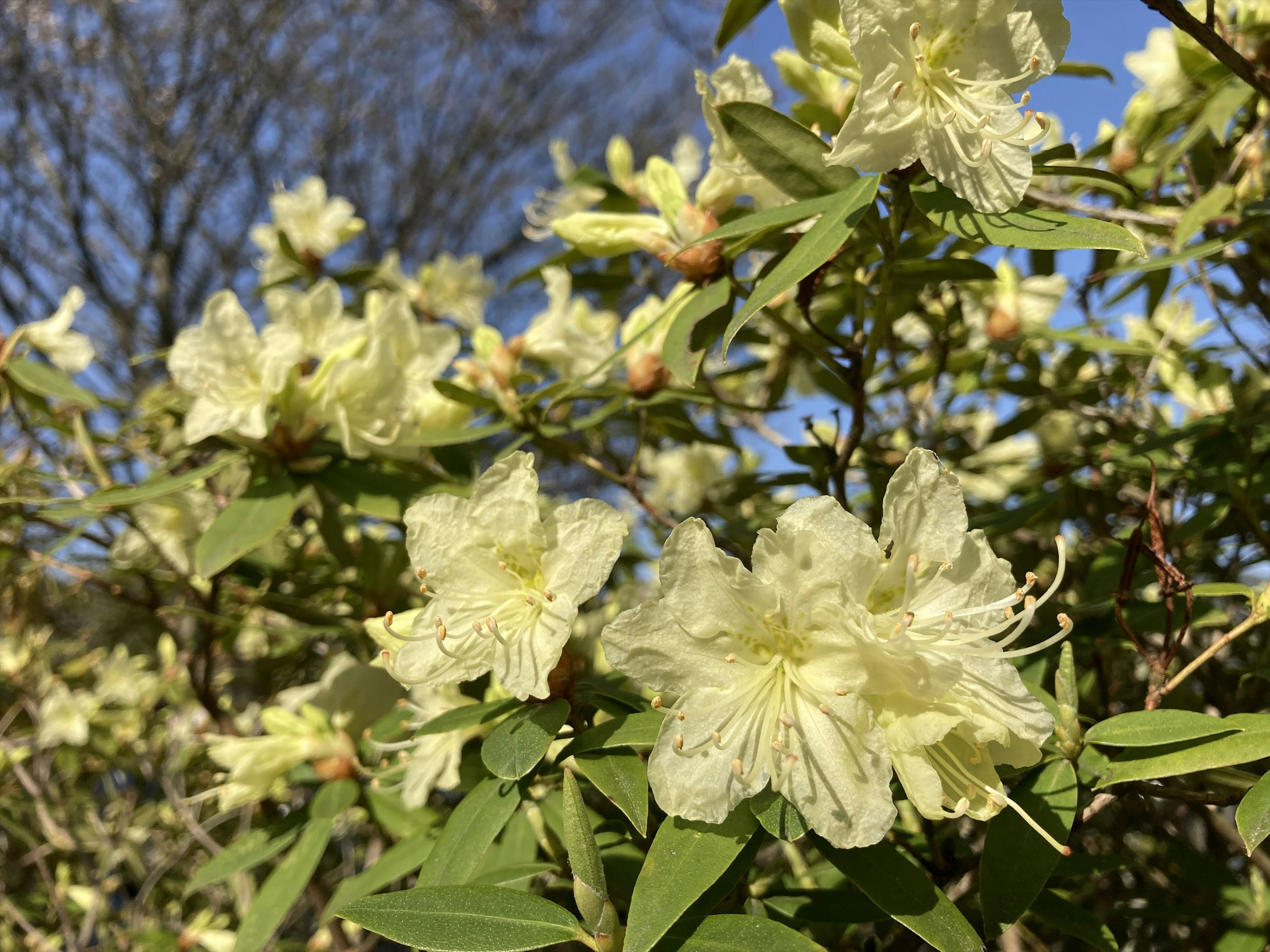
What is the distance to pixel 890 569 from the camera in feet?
2.67

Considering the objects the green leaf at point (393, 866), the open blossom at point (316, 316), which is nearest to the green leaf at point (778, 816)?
the green leaf at point (393, 866)

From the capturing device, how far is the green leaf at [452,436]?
1.39 m

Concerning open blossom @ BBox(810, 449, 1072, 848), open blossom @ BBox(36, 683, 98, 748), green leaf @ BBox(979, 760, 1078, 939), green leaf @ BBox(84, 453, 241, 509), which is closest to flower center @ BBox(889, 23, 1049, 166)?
open blossom @ BBox(810, 449, 1072, 848)

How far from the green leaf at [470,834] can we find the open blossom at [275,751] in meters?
0.49

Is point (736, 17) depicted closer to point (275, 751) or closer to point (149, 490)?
point (149, 490)

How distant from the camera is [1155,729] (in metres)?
0.85

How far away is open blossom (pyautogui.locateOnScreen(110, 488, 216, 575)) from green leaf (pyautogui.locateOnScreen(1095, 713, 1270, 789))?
1.71 meters

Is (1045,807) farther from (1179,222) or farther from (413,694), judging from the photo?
(1179,222)

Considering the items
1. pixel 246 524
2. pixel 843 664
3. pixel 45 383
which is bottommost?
pixel 843 664

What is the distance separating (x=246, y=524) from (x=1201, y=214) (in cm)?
145

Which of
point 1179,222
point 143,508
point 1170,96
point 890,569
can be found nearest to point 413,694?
point 890,569

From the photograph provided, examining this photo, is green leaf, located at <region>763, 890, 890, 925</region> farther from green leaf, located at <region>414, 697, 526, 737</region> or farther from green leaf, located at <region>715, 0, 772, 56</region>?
green leaf, located at <region>715, 0, 772, 56</region>

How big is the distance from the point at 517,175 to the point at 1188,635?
7.38 metres

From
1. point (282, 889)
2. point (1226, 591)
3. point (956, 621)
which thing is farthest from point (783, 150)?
point (282, 889)
